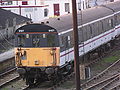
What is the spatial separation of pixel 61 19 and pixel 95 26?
13.8 feet

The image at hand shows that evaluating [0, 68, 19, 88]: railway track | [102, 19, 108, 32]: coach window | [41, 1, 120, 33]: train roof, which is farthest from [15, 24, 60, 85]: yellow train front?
[102, 19, 108, 32]: coach window

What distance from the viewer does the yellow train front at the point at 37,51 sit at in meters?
16.6

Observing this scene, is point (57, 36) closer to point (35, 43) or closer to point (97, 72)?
point (35, 43)

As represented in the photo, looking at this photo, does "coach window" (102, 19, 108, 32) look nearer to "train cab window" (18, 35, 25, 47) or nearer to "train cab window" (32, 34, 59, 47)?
"train cab window" (32, 34, 59, 47)

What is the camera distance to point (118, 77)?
1808 centimetres

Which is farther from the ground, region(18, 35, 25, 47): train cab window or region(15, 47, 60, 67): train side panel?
region(18, 35, 25, 47): train cab window

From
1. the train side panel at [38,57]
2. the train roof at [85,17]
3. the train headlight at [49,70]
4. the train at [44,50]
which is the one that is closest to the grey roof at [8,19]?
the train roof at [85,17]

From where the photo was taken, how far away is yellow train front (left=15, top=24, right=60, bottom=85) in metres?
16.6

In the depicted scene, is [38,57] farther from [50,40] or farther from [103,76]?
[103,76]

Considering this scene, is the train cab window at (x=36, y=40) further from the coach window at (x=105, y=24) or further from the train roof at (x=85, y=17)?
the coach window at (x=105, y=24)

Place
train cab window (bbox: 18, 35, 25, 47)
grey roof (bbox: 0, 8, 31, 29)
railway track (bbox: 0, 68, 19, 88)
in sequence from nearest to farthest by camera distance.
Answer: train cab window (bbox: 18, 35, 25, 47) < railway track (bbox: 0, 68, 19, 88) < grey roof (bbox: 0, 8, 31, 29)

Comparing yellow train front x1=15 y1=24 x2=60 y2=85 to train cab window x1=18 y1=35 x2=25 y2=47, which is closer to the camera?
yellow train front x1=15 y1=24 x2=60 y2=85

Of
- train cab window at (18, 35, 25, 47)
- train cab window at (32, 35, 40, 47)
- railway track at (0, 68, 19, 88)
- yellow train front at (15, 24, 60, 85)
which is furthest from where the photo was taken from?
railway track at (0, 68, 19, 88)

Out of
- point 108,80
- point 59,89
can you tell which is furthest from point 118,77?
point 59,89
